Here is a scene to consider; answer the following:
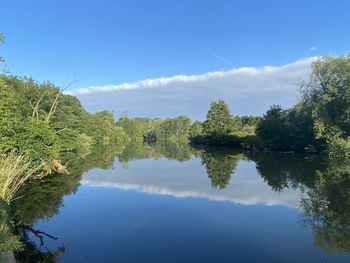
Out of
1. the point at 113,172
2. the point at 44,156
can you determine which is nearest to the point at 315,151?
the point at 113,172

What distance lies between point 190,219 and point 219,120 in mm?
66664

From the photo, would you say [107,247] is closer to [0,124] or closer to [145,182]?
[0,124]

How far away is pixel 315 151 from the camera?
49.4 meters

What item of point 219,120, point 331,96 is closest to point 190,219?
point 331,96

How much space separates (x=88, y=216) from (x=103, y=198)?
4332 millimetres

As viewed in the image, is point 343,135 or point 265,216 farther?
point 343,135

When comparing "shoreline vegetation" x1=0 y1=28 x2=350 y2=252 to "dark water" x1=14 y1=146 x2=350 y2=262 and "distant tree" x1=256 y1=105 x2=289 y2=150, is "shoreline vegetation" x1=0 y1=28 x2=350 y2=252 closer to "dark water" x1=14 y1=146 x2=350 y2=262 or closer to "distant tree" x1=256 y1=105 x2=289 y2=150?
"distant tree" x1=256 y1=105 x2=289 y2=150

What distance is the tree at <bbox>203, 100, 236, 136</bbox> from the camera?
7775cm

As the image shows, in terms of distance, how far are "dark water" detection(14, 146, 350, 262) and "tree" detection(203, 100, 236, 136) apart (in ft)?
167

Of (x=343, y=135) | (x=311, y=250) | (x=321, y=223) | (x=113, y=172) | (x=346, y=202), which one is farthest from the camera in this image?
(x=343, y=135)

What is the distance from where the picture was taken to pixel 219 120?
81.1 metres

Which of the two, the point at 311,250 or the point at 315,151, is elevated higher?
the point at 315,151

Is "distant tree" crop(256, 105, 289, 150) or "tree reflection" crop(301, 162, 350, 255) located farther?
"distant tree" crop(256, 105, 289, 150)

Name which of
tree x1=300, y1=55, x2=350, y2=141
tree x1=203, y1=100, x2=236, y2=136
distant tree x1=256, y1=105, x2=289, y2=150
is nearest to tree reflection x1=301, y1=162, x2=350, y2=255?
tree x1=300, y1=55, x2=350, y2=141
